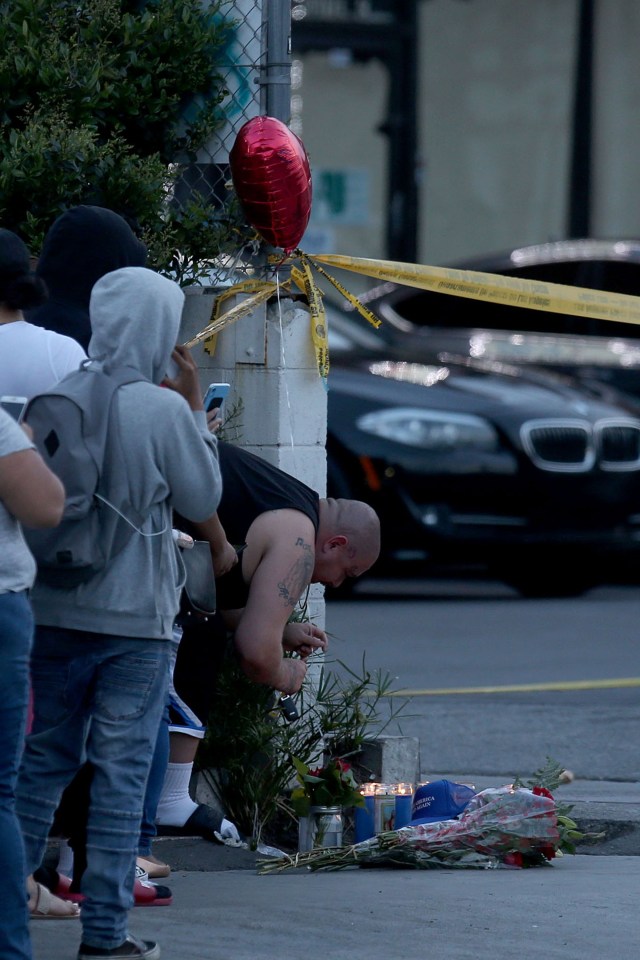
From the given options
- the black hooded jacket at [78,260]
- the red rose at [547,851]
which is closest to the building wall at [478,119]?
the red rose at [547,851]

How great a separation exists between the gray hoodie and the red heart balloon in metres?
1.96

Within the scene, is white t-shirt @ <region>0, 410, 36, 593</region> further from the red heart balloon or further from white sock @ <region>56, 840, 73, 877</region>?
the red heart balloon

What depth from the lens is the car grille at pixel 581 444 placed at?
11758mm

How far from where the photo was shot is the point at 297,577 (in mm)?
5398

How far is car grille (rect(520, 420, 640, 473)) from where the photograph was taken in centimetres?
1176

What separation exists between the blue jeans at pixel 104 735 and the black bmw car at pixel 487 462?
725 centimetres

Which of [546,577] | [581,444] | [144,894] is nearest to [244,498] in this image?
[144,894]

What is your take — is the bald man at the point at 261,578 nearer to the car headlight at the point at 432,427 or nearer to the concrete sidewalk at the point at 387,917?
the concrete sidewalk at the point at 387,917

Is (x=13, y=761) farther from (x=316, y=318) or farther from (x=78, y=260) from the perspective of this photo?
(x=316, y=318)

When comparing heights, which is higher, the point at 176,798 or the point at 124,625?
the point at 124,625

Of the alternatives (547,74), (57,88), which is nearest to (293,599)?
(57,88)

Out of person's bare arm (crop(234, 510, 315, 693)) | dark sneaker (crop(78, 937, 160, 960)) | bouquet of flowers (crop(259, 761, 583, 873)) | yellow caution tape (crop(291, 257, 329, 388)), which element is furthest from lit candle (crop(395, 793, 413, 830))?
dark sneaker (crop(78, 937, 160, 960))

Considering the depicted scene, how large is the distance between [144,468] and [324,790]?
1.98 m

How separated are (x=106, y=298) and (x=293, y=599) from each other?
1.34 metres
